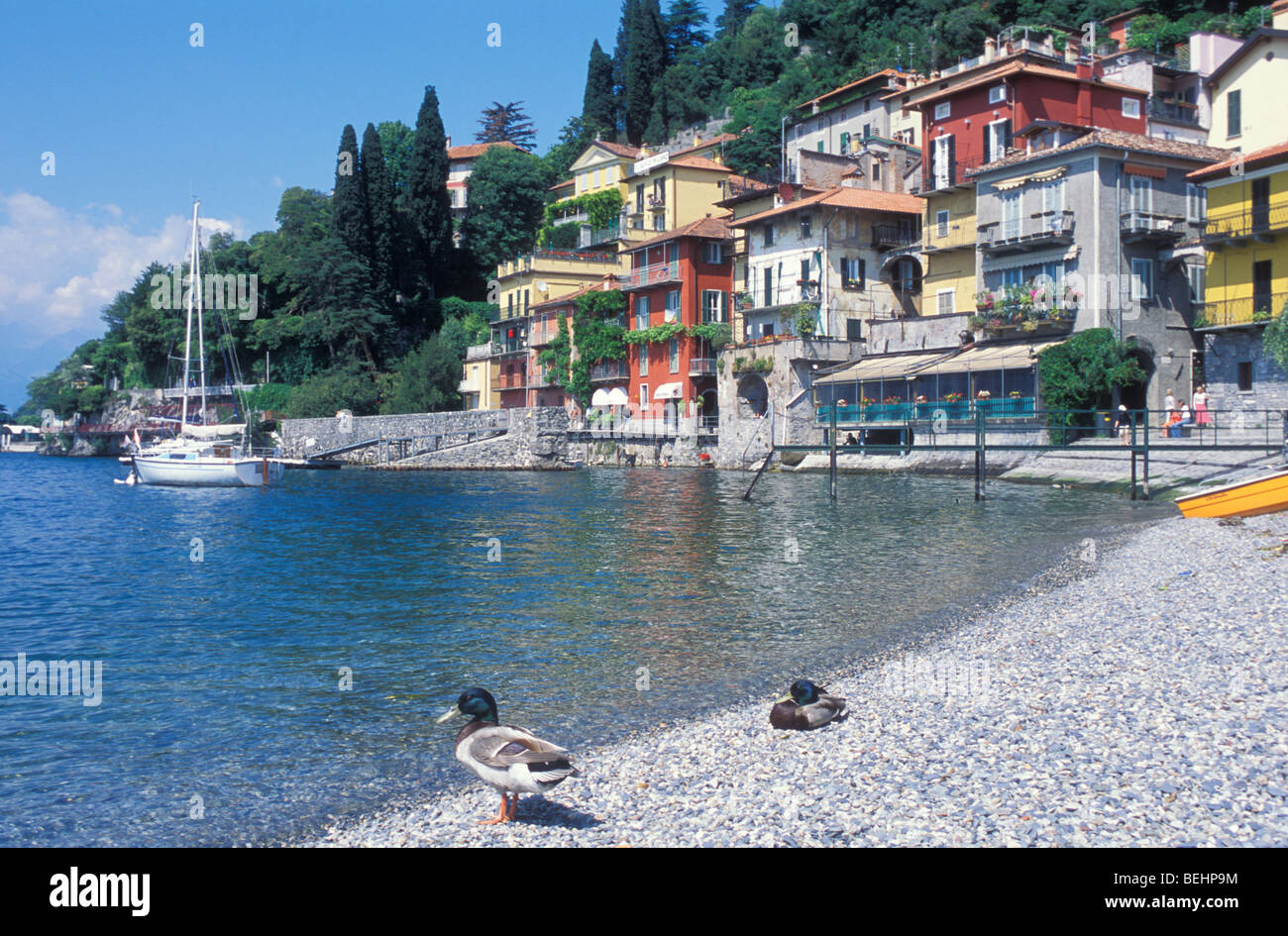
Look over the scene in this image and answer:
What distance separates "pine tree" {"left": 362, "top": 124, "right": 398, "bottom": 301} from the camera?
227ft

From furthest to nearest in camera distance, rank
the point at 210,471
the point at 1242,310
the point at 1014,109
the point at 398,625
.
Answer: the point at 210,471, the point at 1014,109, the point at 1242,310, the point at 398,625

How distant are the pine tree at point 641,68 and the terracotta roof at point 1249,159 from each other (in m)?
69.0

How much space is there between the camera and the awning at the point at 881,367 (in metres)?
42.6

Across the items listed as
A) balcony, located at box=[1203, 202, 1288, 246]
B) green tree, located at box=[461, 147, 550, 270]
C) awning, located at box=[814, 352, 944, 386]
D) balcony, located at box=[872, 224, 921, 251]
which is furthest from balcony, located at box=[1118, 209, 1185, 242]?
green tree, located at box=[461, 147, 550, 270]

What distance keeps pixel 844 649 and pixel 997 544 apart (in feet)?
31.7

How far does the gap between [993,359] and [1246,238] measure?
921cm

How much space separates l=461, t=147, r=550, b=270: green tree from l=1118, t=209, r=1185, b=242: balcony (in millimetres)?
52956

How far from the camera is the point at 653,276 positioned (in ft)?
186

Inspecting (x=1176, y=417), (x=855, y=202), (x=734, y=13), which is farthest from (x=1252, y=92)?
(x=734, y=13)

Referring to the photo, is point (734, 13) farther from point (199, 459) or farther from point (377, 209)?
point (199, 459)

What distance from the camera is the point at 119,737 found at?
29.5ft
